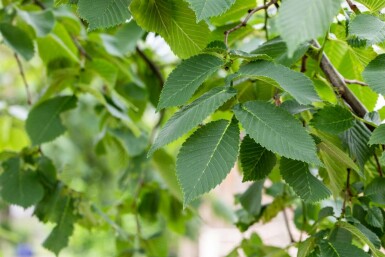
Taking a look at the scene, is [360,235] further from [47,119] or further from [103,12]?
[47,119]

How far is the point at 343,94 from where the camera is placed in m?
0.71

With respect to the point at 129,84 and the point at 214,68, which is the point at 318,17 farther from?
the point at 129,84

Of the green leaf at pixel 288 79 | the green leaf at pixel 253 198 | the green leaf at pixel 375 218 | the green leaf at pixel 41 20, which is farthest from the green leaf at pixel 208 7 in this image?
the green leaf at pixel 41 20

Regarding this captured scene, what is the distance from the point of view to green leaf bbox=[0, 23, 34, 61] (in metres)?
1.00

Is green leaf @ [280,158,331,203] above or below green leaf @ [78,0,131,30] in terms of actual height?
below

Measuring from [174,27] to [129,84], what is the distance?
2.08ft

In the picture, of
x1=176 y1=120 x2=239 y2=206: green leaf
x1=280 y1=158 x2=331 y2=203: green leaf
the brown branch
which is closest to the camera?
x1=176 y1=120 x2=239 y2=206: green leaf

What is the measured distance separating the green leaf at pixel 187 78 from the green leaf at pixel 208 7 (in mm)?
71

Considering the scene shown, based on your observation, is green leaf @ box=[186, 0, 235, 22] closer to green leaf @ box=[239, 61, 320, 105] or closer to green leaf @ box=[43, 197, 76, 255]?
green leaf @ box=[239, 61, 320, 105]

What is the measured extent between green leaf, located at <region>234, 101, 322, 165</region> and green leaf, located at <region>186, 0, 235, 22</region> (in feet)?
0.29

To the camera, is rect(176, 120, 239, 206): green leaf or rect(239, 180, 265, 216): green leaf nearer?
rect(176, 120, 239, 206): green leaf

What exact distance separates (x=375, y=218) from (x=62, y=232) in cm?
54

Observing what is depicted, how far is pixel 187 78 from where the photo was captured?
1.77 ft

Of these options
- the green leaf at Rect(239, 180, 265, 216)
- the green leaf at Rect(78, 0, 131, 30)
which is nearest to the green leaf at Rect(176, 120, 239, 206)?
the green leaf at Rect(78, 0, 131, 30)
